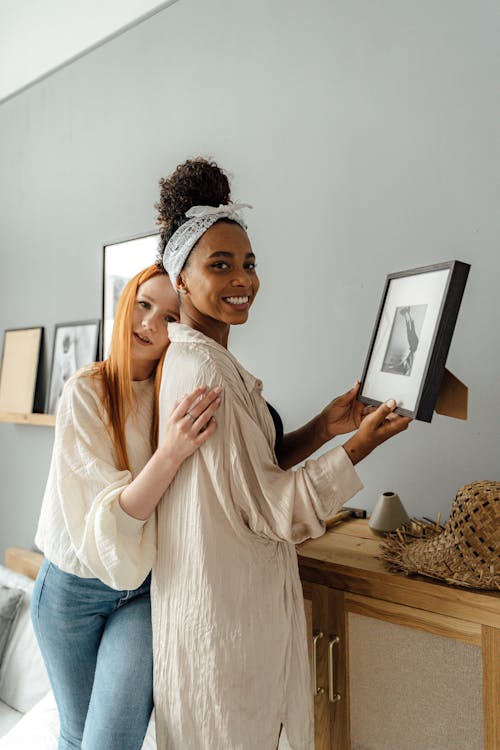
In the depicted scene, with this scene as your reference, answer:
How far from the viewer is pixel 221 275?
115cm

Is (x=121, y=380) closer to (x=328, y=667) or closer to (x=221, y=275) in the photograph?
(x=221, y=275)

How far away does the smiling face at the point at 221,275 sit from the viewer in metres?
1.15

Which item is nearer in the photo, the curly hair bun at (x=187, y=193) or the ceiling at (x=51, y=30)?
the curly hair bun at (x=187, y=193)

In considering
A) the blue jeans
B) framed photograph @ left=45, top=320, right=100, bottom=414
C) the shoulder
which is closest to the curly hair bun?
the shoulder

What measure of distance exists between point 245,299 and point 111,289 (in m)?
1.33

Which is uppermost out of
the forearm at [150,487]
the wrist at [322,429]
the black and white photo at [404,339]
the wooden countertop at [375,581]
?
the black and white photo at [404,339]

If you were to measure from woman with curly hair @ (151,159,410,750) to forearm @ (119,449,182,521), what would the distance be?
0.10 feet

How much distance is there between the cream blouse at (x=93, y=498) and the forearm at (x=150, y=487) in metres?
0.02

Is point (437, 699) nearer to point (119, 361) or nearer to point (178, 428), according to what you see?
point (178, 428)

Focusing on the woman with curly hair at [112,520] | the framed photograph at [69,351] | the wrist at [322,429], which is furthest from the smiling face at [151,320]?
the framed photograph at [69,351]

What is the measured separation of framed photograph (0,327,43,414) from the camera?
2717mm

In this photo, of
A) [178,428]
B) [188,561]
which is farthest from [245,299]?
[188,561]

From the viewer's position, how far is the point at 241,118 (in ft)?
6.48

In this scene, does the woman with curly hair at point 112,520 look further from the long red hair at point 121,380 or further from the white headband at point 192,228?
the white headband at point 192,228
